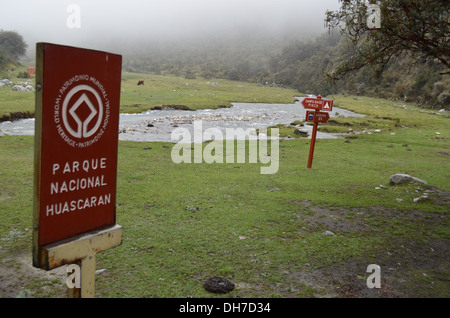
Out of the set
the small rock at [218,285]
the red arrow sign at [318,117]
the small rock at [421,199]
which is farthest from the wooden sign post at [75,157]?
the red arrow sign at [318,117]

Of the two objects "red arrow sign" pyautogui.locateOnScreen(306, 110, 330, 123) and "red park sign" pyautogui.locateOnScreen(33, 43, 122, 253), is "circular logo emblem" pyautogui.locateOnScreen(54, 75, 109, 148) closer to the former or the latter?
"red park sign" pyautogui.locateOnScreen(33, 43, 122, 253)

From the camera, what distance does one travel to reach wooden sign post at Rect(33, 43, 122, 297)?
11.0 feet

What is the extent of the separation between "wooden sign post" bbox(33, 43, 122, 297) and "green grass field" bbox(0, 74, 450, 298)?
2.71 meters

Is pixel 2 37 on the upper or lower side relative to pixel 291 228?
upper

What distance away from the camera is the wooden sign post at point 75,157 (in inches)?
132

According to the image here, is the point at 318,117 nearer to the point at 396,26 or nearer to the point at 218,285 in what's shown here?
the point at 396,26

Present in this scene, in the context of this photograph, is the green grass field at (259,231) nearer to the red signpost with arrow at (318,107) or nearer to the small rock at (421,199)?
the small rock at (421,199)
